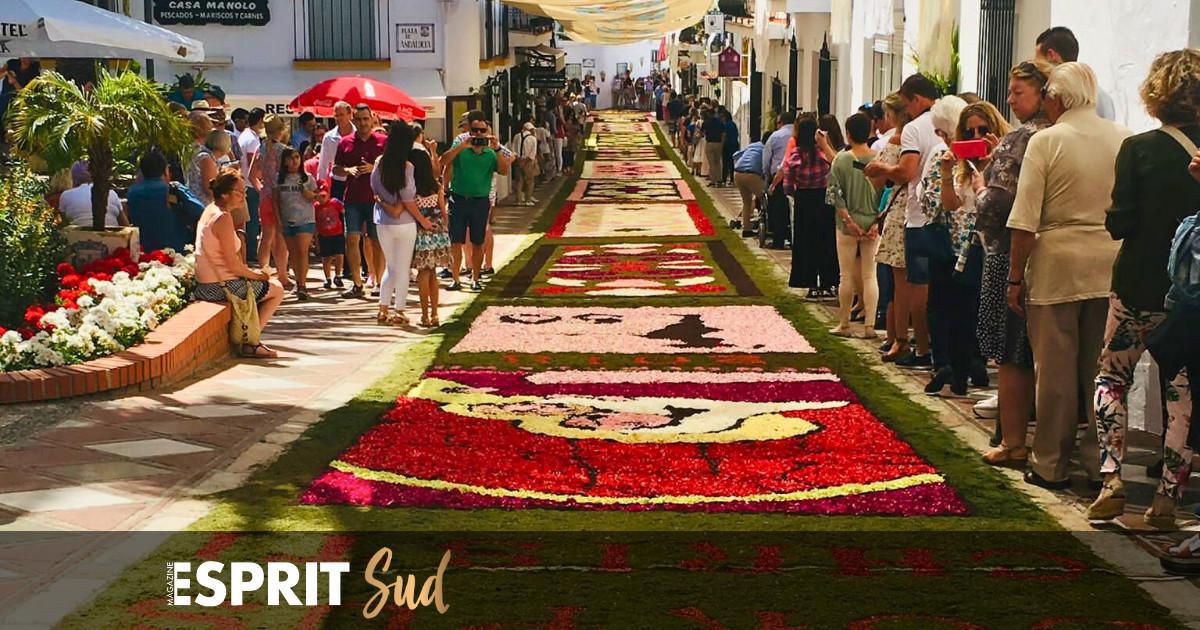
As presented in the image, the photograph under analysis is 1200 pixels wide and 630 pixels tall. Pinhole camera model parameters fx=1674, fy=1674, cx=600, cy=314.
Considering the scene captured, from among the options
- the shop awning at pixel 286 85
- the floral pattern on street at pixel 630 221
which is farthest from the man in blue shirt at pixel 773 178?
the shop awning at pixel 286 85

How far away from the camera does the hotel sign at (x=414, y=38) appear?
1072 inches

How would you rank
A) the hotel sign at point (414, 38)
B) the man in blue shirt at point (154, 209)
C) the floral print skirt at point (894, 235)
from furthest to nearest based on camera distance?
the hotel sign at point (414, 38) < the man in blue shirt at point (154, 209) < the floral print skirt at point (894, 235)

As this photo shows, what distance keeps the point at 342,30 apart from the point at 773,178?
37.1 ft

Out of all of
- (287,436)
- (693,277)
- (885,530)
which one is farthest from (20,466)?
(693,277)

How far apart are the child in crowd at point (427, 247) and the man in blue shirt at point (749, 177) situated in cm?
780

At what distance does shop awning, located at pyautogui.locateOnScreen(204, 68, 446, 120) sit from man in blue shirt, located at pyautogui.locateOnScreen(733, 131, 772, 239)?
6.49m

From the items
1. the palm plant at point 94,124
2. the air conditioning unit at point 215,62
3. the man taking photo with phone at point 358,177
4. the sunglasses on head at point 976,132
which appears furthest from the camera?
the air conditioning unit at point 215,62

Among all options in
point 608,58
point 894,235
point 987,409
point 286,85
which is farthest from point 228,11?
point 608,58

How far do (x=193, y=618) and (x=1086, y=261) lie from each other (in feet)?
13.3

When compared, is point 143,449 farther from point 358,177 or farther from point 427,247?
point 358,177

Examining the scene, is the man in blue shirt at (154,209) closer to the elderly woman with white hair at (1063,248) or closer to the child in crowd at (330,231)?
the child in crowd at (330,231)

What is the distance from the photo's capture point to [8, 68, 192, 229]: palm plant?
11523 mm

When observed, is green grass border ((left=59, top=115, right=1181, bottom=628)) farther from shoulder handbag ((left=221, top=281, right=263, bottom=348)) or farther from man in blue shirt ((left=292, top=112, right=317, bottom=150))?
man in blue shirt ((left=292, top=112, right=317, bottom=150))

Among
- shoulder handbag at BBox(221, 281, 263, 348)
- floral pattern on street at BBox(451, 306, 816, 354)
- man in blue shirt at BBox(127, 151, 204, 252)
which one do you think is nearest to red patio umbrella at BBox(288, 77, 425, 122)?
floral pattern on street at BBox(451, 306, 816, 354)
